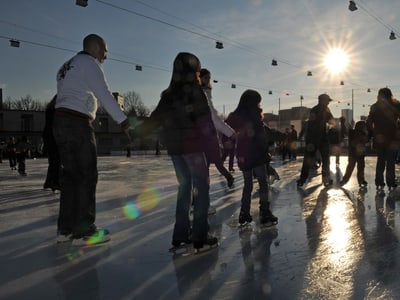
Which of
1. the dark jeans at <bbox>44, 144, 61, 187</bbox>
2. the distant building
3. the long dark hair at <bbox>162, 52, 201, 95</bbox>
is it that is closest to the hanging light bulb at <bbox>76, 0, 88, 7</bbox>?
the dark jeans at <bbox>44, 144, 61, 187</bbox>

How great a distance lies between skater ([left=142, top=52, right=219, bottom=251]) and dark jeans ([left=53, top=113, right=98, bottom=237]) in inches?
21.3

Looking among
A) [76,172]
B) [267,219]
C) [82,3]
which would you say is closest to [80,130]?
[76,172]

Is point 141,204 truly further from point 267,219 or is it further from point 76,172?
point 76,172

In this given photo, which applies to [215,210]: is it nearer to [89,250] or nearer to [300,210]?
[300,210]

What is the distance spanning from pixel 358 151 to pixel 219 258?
200 inches

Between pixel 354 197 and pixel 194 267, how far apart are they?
375cm

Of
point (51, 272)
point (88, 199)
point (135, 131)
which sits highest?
point (135, 131)

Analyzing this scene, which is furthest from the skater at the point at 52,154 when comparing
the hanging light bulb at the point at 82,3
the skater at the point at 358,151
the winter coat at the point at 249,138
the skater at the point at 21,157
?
the hanging light bulb at the point at 82,3

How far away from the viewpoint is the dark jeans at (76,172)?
304 centimetres

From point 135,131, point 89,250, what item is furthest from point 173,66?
point 89,250

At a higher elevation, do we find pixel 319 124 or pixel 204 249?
pixel 319 124

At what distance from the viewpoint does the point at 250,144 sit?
3.83m

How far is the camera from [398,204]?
4852 mm

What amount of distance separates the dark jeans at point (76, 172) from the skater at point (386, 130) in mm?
4748
